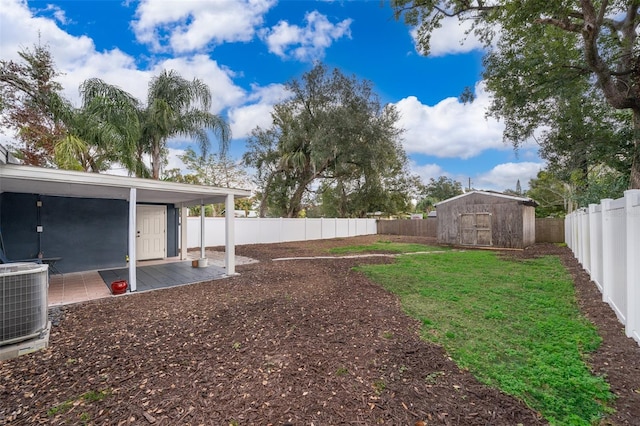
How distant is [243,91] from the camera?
1398 cm

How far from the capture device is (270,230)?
16047 millimetres

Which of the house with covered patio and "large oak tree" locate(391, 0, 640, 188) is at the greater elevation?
"large oak tree" locate(391, 0, 640, 188)

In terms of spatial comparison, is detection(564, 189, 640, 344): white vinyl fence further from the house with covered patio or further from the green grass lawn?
the house with covered patio

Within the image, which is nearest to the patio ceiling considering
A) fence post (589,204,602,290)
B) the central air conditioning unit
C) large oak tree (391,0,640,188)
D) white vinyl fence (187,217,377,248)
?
the central air conditioning unit

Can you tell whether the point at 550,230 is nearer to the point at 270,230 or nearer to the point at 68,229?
the point at 270,230

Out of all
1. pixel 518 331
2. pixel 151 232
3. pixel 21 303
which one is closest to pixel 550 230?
pixel 518 331

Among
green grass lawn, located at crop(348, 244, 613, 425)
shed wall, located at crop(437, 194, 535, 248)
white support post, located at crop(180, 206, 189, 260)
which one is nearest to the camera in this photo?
green grass lawn, located at crop(348, 244, 613, 425)

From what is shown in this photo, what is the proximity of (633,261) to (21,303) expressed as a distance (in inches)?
262

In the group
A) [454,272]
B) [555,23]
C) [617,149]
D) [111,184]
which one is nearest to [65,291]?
[111,184]

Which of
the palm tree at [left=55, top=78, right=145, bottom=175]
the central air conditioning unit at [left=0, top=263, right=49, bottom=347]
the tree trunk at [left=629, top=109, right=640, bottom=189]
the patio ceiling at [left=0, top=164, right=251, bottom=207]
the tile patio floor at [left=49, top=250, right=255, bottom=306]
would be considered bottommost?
the tile patio floor at [left=49, top=250, right=255, bottom=306]

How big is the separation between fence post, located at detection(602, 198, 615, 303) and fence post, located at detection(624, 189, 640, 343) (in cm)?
111

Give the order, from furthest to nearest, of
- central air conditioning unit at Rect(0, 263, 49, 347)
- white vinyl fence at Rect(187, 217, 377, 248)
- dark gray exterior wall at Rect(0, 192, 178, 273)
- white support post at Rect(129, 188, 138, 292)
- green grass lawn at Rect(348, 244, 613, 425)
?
white vinyl fence at Rect(187, 217, 377, 248), dark gray exterior wall at Rect(0, 192, 178, 273), white support post at Rect(129, 188, 138, 292), central air conditioning unit at Rect(0, 263, 49, 347), green grass lawn at Rect(348, 244, 613, 425)

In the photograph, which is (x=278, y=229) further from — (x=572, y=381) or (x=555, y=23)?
(x=572, y=381)

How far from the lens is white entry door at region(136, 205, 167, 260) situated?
9438mm
